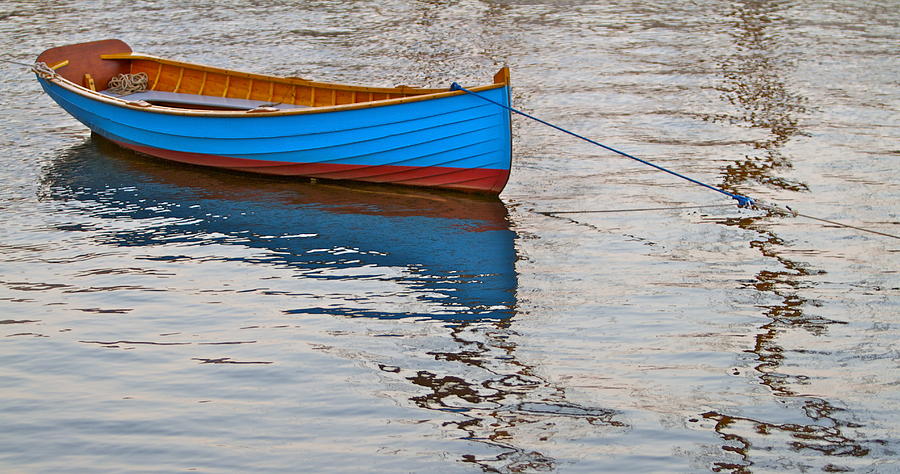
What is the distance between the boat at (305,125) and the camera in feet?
38.9

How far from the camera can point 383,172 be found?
12586mm

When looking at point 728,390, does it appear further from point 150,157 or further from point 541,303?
point 150,157

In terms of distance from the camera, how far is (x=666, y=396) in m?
7.39

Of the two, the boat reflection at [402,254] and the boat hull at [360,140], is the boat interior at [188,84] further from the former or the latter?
the boat reflection at [402,254]

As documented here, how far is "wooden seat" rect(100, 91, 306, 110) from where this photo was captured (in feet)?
46.8

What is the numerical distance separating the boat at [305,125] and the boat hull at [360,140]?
0.01 m

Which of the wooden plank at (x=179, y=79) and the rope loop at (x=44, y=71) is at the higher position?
the rope loop at (x=44, y=71)

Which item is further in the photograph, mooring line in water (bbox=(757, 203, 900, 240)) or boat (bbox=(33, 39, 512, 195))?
boat (bbox=(33, 39, 512, 195))

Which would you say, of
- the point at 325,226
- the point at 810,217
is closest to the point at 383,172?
the point at 325,226

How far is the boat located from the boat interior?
0.06 ft

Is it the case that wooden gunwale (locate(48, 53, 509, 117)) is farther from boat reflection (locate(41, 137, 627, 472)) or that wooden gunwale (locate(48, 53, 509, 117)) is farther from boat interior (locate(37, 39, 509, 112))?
boat reflection (locate(41, 137, 627, 472))

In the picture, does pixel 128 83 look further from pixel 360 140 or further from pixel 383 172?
pixel 383 172

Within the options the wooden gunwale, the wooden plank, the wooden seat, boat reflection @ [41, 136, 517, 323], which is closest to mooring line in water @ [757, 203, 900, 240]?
boat reflection @ [41, 136, 517, 323]

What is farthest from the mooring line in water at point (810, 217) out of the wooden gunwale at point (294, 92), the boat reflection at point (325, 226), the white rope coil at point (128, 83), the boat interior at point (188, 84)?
the white rope coil at point (128, 83)
